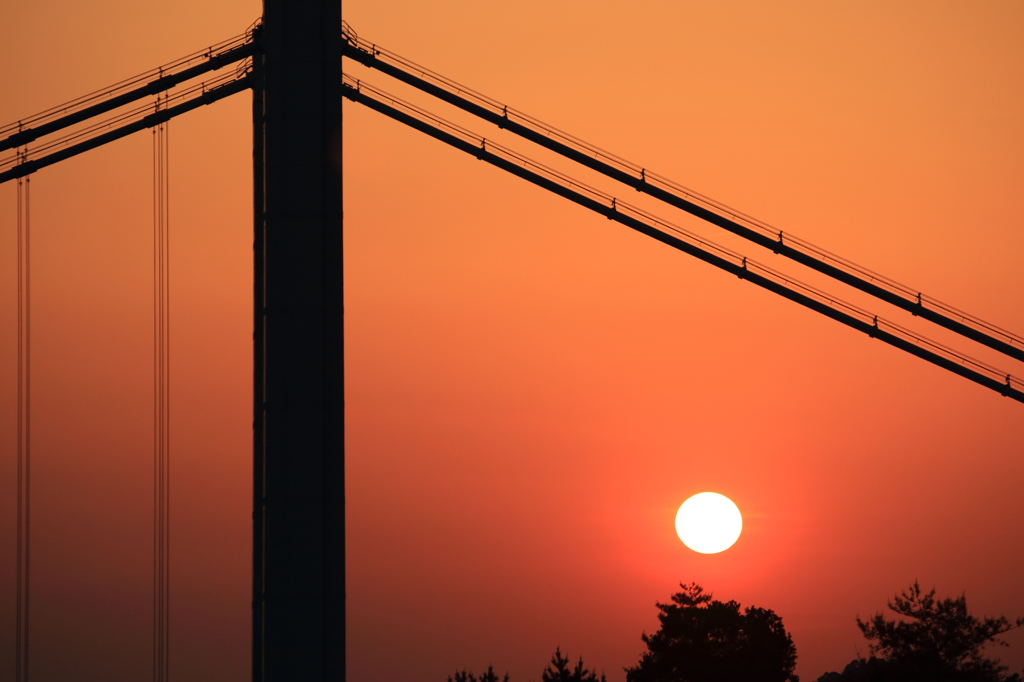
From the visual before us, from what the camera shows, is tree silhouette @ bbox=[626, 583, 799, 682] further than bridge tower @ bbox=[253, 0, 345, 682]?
Yes

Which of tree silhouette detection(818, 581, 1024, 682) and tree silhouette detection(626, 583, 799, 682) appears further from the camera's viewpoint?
tree silhouette detection(626, 583, 799, 682)

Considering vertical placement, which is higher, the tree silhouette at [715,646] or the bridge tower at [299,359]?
the bridge tower at [299,359]

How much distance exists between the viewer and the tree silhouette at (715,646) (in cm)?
14150

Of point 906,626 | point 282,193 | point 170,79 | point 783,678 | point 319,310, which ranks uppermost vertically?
point 170,79

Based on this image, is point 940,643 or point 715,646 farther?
point 715,646

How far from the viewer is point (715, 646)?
477 ft

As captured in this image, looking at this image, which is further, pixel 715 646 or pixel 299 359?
pixel 715 646

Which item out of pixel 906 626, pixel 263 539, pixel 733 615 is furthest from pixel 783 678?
pixel 263 539

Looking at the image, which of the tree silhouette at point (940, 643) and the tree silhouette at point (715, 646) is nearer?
the tree silhouette at point (940, 643)

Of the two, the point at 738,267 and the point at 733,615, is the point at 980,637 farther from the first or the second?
the point at 733,615

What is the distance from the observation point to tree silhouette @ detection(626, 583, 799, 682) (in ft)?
464

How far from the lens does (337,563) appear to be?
63344mm

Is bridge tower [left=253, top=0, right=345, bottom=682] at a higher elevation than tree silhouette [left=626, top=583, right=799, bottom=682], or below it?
higher

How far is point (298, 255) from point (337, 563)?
1506 centimetres
